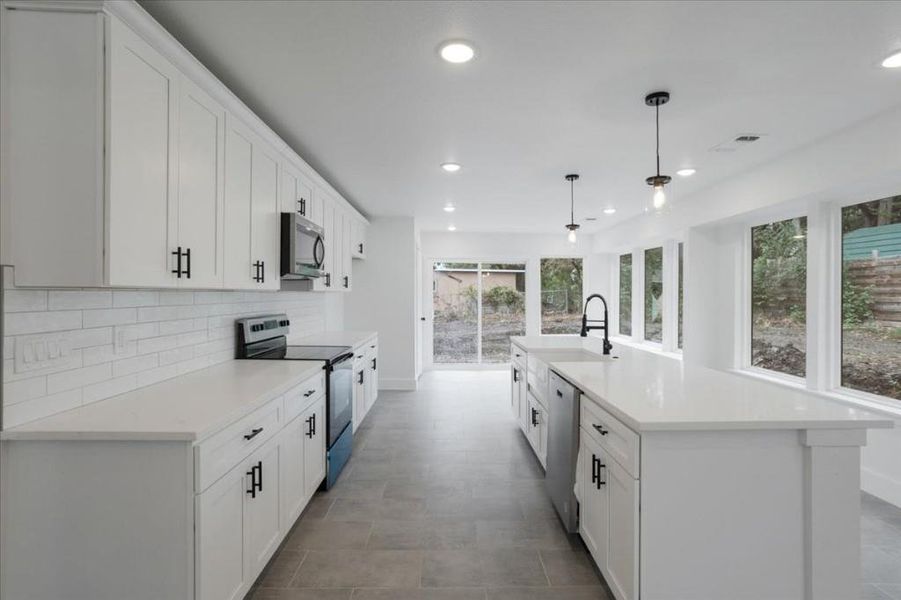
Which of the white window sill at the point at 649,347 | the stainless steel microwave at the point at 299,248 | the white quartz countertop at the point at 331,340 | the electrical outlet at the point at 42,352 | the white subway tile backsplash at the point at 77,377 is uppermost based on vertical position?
the stainless steel microwave at the point at 299,248

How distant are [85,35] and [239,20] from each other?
0.55 m

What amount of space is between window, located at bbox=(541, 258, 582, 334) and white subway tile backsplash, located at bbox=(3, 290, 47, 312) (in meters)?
7.14

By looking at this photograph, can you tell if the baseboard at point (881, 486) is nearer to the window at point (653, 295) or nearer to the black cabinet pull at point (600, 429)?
the black cabinet pull at point (600, 429)

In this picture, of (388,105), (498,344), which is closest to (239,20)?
(388,105)

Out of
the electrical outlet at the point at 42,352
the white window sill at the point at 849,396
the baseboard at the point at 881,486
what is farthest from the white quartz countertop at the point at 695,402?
the electrical outlet at the point at 42,352

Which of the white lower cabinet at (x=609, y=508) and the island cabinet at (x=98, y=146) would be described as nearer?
the island cabinet at (x=98, y=146)

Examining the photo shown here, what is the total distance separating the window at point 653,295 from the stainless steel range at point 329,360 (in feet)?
14.6

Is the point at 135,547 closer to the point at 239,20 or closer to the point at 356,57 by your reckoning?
the point at 239,20

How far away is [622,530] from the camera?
179 cm

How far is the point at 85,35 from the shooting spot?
148cm

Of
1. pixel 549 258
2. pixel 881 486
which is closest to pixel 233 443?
pixel 881 486

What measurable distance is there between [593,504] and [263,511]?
1550mm

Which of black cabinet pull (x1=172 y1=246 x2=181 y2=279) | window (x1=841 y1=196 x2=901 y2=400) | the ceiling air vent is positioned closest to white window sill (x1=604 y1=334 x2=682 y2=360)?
window (x1=841 y1=196 x2=901 y2=400)

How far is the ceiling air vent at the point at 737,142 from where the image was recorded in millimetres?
3088
